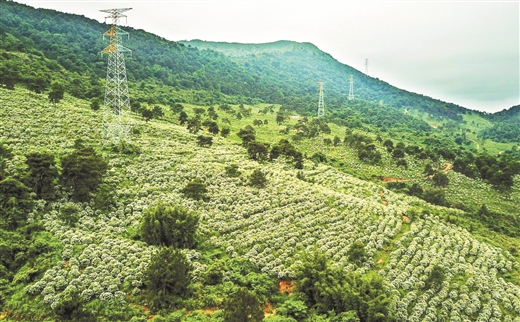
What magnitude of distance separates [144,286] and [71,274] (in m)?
4.91

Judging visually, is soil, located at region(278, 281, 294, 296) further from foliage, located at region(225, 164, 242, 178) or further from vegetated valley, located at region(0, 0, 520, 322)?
foliage, located at region(225, 164, 242, 178)

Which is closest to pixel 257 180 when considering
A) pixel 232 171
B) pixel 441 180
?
pixel 232 171

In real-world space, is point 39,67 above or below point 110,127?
above

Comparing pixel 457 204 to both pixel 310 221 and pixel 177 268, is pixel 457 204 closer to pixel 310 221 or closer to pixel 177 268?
pixel 310 221

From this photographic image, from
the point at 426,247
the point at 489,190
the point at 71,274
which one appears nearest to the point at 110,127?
the point at 71,274

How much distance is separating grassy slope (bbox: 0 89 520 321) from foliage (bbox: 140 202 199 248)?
124cm

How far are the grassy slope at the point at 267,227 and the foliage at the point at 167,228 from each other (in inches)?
48.8

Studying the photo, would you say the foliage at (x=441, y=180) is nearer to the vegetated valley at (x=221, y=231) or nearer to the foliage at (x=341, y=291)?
the vegetated valley at (x=221, y=231)

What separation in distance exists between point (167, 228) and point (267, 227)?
30.6ft

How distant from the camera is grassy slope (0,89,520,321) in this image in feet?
89.8

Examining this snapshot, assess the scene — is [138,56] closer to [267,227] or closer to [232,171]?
[232,171]

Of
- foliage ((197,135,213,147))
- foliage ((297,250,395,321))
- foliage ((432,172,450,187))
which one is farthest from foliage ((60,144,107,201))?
foliage ((432,172,450,187))

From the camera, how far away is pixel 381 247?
3428cm

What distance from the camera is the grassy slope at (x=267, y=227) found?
27.4m
